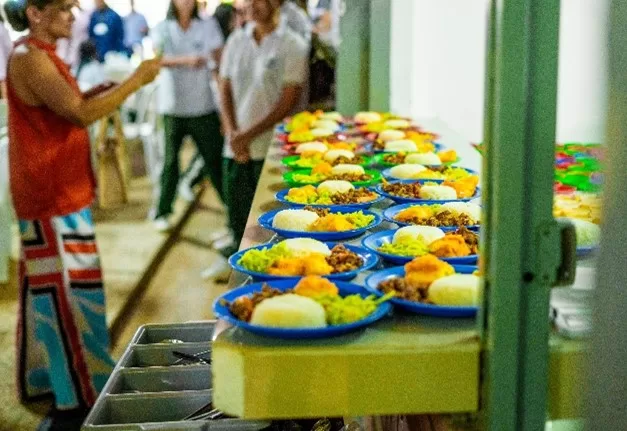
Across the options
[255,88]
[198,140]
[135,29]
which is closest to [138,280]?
[198,140]

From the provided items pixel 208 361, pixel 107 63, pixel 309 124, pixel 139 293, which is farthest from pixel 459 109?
pixel 107 63

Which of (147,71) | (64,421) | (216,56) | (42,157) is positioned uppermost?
(216,56)

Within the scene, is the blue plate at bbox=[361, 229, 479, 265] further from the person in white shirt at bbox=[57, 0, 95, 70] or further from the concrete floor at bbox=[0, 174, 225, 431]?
the person in white shirt at bbox=[57, 0, 95, 70]

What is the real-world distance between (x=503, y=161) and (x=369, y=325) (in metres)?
0.42

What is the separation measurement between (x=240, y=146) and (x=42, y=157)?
1.77 m

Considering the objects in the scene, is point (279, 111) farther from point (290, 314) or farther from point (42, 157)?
point (290, 314)

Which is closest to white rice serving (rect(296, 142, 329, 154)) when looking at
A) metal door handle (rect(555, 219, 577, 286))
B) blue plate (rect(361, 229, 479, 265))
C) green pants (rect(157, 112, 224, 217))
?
blue plate (rect(361, 229, 479, 265))

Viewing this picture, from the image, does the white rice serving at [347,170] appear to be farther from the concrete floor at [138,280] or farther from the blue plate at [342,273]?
the concrete floor at [138,280]

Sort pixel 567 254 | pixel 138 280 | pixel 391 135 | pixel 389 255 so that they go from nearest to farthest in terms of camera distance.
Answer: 1. pixel 567 254
2. pixel 389 255
3. pixel 391 135
4. pixel 138 280

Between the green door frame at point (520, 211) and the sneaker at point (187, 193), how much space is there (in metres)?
6.77

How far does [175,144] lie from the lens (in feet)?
21.4

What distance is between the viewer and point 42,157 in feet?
11.4

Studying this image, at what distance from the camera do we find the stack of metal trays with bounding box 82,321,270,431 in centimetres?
205

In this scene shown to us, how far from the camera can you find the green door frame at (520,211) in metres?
1.50
